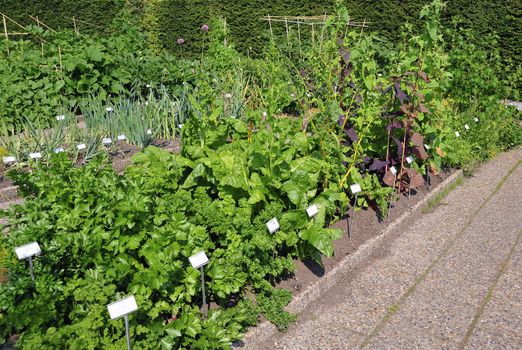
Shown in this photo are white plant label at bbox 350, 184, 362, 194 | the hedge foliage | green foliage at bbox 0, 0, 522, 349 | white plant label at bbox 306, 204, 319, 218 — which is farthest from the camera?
the hedge foliage

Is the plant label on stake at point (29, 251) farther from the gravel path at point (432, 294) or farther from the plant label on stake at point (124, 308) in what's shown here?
the gravel path at point (432, 294)

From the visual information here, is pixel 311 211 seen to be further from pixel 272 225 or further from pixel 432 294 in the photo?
pixel 432 294

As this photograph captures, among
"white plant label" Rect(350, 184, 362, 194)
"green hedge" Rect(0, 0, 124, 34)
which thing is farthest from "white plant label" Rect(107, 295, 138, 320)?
"green hedge" Rect(0, 0, 124, 34)

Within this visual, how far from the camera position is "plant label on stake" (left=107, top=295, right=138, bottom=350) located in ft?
7.83

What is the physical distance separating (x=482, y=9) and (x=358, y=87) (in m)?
8.12

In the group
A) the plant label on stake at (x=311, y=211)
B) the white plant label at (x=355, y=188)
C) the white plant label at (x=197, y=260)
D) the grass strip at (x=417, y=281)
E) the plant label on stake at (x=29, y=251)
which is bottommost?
the grass strip at (x=417, y=281)

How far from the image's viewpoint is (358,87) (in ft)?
16.3

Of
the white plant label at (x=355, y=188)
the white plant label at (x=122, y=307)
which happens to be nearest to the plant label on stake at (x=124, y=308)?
the white plant label at (x=122, y=307)

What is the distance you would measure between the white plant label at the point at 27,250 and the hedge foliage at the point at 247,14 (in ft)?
24.5

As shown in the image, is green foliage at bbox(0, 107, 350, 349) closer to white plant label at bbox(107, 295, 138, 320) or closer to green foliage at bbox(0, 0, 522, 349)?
green foliage at bbox(0, 0, 522, 349)

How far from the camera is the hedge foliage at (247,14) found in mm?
11531

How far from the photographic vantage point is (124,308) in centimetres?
242

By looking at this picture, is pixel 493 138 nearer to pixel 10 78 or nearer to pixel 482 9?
pixel 482 9

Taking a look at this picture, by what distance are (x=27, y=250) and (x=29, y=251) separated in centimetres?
1
